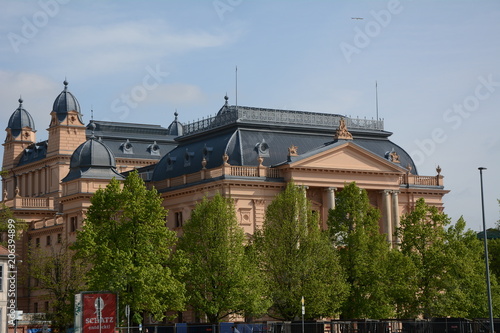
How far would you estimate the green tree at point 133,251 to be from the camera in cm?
9450

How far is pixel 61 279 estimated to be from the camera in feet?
398

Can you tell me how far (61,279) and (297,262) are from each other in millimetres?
30372

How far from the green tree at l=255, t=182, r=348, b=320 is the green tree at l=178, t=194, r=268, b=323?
1811mm

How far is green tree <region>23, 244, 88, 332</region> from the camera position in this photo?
369 feet

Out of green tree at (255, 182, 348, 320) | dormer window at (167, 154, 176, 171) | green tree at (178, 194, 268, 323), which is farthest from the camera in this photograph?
dormer window at (167, 154, 176, 171)

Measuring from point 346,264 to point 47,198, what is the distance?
200ft

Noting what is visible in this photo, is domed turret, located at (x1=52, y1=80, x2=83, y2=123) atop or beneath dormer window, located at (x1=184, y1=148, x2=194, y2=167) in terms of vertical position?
atop

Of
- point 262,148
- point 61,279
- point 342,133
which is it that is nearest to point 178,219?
point 262,148

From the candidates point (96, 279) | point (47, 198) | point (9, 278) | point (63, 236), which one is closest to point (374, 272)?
point (96, 279)

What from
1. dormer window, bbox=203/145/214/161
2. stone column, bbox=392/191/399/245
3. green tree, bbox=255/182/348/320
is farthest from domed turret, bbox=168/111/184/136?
green tree, bbox=255/182/348/320

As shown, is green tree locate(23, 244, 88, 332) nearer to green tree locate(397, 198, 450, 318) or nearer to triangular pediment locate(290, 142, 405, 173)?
triangular pediment locate(290, 142, 405, 173)

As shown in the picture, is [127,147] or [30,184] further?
[30,184]

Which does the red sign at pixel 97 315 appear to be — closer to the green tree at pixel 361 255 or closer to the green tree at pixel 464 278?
the green tree at pixel 361 255

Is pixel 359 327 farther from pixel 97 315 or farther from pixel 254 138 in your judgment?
pixel 254 138
